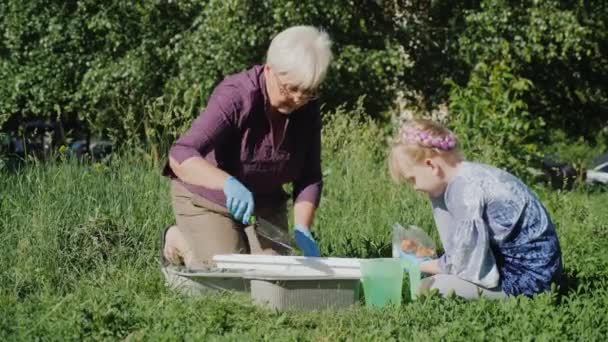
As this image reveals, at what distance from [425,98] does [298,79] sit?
38.2 feet

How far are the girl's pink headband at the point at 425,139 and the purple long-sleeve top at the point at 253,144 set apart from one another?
63cm

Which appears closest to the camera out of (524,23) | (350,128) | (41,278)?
(41,278)

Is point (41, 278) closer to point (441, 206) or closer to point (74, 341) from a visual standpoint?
point (74, 341)

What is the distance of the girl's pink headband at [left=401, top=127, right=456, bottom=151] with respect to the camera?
4.21 m

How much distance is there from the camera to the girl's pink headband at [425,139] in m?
4.21

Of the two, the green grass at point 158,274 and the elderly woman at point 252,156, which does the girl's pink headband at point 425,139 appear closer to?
the elderly woman at point 252,156

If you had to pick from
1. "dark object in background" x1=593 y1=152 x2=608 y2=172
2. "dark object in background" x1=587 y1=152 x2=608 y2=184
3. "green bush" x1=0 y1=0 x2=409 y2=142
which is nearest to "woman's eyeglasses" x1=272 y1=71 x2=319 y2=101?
"green bush" x1=0 y1=0 x2=409 y2=142

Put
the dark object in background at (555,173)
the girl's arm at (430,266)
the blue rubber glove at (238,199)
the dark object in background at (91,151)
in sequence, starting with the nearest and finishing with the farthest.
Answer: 1. the blue rubber glove at (238,199)
2. the girl's arm at (430,266)
3. the dark object in background at (91,151)
4. the dark object in background at (555,173)

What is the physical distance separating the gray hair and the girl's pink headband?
0.46 meters

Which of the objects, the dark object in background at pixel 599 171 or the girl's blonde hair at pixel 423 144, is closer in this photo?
the girl's blonde hair at pixel 423 144

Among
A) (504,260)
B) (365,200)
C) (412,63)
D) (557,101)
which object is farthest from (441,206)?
(557,101)

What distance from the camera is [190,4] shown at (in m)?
13.4

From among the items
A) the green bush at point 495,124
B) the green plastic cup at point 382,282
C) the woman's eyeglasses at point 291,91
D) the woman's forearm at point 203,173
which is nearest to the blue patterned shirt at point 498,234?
the green plastic cup at point 382,282

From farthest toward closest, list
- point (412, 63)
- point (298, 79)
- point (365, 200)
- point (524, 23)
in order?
point (412, 63), point (524, 23), point (365, 200), point (298, 79)
